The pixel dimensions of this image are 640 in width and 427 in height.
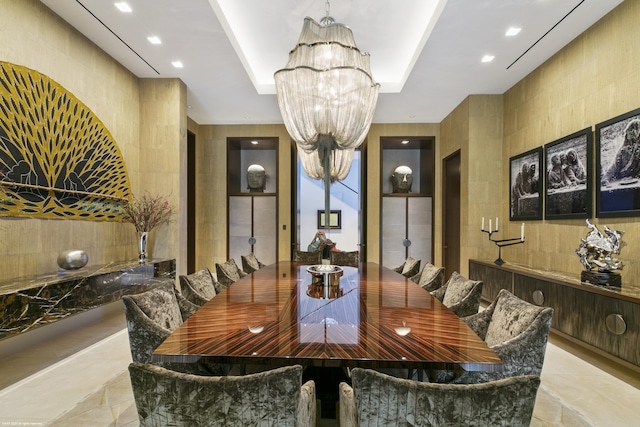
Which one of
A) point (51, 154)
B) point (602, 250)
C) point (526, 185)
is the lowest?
point (602, 250)

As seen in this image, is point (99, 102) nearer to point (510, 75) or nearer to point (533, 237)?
point (510, 75)

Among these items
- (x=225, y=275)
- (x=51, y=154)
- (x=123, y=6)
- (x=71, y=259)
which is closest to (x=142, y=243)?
(x=71, y=259)

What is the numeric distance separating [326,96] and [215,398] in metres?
1.78

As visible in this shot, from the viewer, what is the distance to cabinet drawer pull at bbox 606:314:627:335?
7.51 feet

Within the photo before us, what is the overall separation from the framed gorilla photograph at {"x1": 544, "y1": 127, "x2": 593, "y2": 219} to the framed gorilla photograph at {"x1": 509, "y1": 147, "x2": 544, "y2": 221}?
122 mm

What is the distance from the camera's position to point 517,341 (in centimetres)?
131

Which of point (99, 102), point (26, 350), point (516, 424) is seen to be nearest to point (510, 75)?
point (516, 424)

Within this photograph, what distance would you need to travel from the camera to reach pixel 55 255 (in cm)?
313

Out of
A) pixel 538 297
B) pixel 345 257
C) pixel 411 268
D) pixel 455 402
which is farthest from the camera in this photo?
pixel 345 257

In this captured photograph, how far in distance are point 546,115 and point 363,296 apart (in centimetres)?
352

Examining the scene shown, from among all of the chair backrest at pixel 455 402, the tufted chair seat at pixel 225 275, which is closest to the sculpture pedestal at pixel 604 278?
the chair backrest at pixel 455 402

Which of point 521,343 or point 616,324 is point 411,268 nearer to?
point 616,324

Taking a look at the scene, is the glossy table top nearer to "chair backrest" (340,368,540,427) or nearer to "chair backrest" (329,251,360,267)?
"chair backrest" (340,368,540,427)

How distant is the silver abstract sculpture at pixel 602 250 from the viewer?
2.63 m
